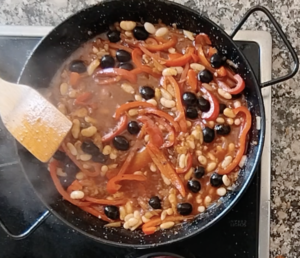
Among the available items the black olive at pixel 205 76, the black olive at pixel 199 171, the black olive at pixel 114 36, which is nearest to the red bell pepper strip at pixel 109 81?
the black olive at pixel 114 36

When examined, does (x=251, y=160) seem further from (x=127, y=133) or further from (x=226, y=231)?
(x=127, y=133)

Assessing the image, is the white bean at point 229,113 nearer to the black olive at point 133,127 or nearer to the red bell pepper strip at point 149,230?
the black olive at point 133,127

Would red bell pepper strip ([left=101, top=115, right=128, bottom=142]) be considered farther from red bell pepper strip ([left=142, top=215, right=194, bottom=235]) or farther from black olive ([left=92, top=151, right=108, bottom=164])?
red bell pepper strip ([left=142, top=215, right=194, bottom=235])

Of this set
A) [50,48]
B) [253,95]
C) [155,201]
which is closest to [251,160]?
[253,95]

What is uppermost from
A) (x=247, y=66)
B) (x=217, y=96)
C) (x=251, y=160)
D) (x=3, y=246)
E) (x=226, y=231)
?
(x=247, y=66)

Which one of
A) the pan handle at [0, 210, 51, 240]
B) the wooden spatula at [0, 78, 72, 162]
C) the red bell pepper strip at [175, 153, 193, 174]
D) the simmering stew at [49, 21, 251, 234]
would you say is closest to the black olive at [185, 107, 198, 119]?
the simmering stew at [49, 21, 251, 234]

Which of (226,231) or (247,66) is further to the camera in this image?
(226,231)
